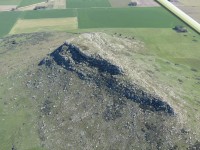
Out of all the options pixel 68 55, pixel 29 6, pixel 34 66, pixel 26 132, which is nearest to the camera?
pixel 26 132

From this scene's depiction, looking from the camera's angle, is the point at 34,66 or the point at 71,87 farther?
the point at 34,66

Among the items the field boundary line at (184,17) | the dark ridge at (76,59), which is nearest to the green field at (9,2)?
the dark ridge at (76,59)

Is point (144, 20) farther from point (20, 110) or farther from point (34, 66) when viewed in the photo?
point (20, 110)

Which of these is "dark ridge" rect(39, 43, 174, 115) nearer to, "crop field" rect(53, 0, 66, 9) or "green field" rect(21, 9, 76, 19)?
"green field" rect(21, 9, 76, 19)

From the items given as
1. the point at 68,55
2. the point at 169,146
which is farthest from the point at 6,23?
the point at 169,146

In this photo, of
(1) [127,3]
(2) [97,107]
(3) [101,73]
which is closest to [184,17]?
(2) [97,107]

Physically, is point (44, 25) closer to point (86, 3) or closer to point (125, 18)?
point (86, 3)
